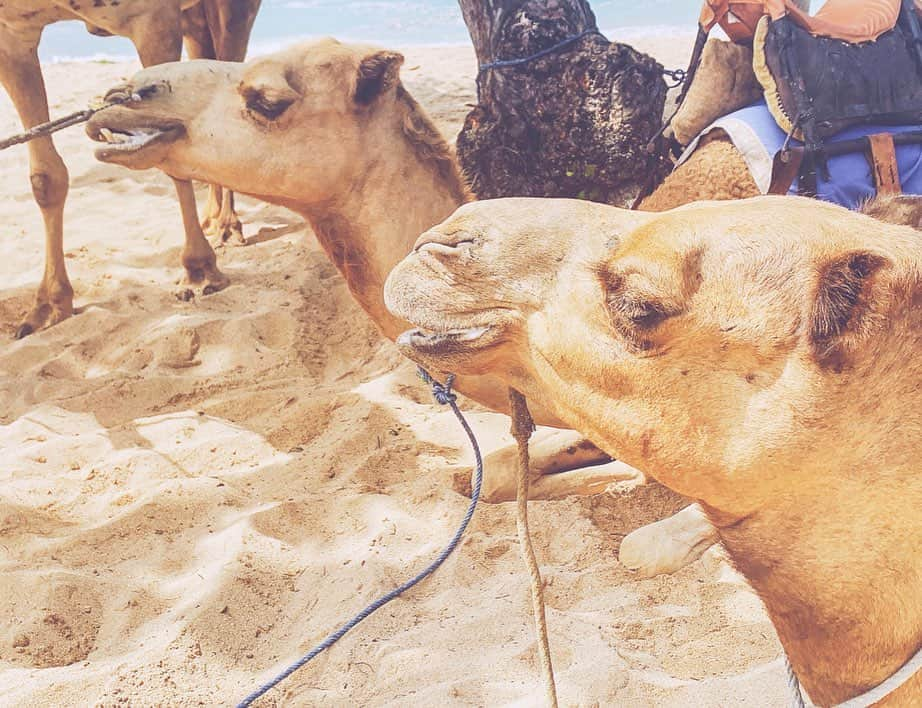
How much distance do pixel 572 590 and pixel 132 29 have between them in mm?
3469

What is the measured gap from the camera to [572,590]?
2.62 m

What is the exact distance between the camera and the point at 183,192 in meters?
5.12

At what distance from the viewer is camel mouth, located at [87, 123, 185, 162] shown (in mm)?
2904

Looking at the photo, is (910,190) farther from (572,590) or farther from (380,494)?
(380,494)

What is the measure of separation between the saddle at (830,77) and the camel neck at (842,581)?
1659mm

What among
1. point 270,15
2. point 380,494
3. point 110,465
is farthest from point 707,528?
point 270,15

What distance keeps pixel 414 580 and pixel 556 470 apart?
951 millimetres

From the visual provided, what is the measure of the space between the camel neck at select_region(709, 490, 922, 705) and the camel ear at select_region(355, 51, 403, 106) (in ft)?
6.39

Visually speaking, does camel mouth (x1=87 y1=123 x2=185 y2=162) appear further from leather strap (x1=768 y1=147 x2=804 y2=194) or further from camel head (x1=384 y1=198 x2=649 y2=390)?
leather strap (x1=768 y1=147 x2=804 y2=194)

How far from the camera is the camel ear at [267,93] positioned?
2.91 metres

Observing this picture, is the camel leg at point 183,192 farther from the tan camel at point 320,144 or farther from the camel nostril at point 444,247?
the camel nostril at point 444,247

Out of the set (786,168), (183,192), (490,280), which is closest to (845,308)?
(490,280)

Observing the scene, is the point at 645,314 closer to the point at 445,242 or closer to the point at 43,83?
the point at 445,242

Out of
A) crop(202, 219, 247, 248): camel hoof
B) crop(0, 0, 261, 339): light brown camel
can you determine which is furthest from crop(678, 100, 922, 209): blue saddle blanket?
crop(202, 219, 247, 248): camel hoof
